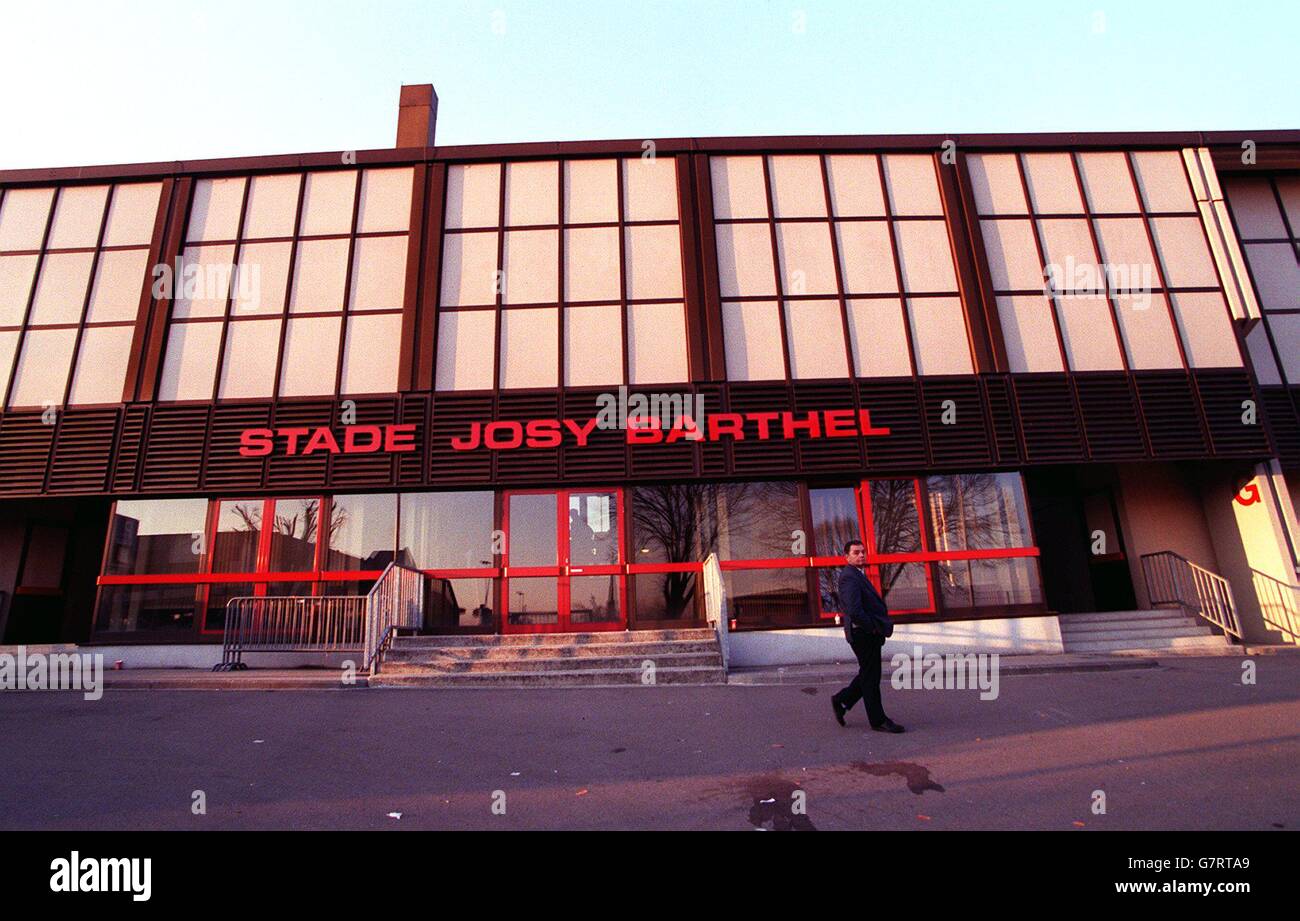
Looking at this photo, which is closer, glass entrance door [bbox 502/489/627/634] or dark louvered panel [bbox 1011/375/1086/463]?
glass entrance door [bbox 502/489/627/634]

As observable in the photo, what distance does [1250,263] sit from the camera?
13.3 m

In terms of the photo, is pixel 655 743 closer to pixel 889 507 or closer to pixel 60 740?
pixel 60 740

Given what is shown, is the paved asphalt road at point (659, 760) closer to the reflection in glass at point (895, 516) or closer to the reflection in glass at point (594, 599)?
the reflection in glass at point (594, 599)

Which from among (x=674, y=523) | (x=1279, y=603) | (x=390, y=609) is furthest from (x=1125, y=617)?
(x=390, y=609)

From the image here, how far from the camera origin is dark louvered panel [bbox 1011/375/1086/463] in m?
11.4

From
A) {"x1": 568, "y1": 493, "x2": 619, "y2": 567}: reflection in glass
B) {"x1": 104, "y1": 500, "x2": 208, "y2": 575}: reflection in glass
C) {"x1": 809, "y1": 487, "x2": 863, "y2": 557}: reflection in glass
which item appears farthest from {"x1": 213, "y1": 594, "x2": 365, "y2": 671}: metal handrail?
{"x1": 809, "y1": 487, "x2": 863, "y2": 557}: reflection in glass

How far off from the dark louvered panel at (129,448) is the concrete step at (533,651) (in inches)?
233

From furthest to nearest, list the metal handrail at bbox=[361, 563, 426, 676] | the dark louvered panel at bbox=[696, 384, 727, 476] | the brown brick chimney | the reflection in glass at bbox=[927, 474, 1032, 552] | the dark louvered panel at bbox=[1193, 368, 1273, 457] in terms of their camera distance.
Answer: the brown brick chimney
the dark louvered panel at bbox=[1193, 368, 1273, 457]
the dark louvered panel at bbox=[696, 384, 727, 476]
the reflection in glass at bbox=[927, 474, 1032, 552]
the metal handrail at bbox=[361, 563, 426, 676]

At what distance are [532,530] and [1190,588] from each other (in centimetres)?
1164

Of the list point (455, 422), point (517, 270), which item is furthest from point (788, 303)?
point (455, 422)

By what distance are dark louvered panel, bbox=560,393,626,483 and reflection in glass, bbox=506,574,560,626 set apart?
68.8 inches

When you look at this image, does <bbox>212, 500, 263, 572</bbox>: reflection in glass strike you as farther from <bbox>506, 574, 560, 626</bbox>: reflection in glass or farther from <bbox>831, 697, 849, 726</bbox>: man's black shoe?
<bbox>831, 697, 849, 726</bbox>: man's black shoe

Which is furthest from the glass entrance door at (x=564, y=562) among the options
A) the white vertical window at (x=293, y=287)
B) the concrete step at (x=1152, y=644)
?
the concrete step at (x=1152, y=644)

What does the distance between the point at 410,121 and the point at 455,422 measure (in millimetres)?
7473
